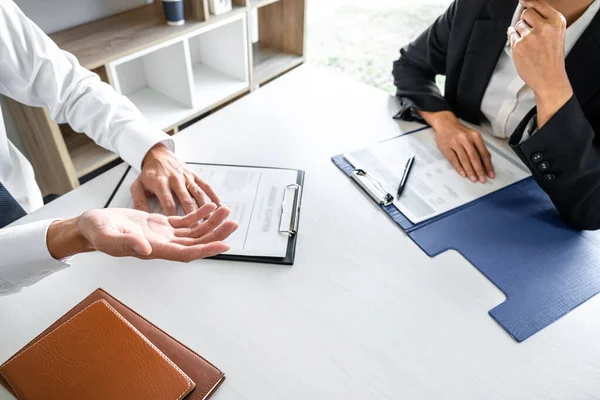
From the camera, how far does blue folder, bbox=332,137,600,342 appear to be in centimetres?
78

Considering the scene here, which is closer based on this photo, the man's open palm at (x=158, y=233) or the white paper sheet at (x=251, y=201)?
the man's open palm at (x=158, y=233)

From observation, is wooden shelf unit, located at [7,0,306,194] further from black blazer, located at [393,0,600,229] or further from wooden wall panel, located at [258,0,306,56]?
black blazer, located at [393,0,600,229]

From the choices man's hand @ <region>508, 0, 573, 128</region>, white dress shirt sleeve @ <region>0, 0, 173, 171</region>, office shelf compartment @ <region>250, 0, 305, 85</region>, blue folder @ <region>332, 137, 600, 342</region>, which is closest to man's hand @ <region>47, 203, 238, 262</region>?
white dress shirt sleeve @ <region>0, 0, 173, 171</region>

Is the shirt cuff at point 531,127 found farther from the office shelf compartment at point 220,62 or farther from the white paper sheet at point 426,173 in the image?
the office shelf compartment at point 220,62

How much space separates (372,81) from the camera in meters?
3.05

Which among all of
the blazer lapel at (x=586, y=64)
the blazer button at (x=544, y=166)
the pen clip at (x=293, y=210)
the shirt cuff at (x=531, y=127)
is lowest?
the pen clip at (x=293, y=210)

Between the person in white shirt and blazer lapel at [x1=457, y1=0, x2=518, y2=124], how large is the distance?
0.76m

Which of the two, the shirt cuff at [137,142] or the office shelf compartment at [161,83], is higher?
the shirt cuff at [137,142]

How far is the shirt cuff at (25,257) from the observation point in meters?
0.75

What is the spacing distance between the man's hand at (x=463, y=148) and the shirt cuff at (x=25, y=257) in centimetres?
88

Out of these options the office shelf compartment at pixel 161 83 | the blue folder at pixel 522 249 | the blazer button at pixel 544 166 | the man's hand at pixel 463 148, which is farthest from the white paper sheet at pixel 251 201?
the office shelf compartment at pixel 161 83

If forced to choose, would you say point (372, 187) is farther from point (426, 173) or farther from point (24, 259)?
point (24, 259)

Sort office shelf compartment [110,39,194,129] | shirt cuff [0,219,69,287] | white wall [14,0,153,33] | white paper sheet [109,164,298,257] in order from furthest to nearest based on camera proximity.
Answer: office shelf compartment [110,39,194,129]
white wall [14,0,153,33]
white paper sheet [109,164,298,257]
shirt cuff [0,219,69,287]

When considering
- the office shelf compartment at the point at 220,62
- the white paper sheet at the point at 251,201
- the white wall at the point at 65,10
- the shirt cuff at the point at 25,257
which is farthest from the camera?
the office shelf compartment at the point at 220,62
